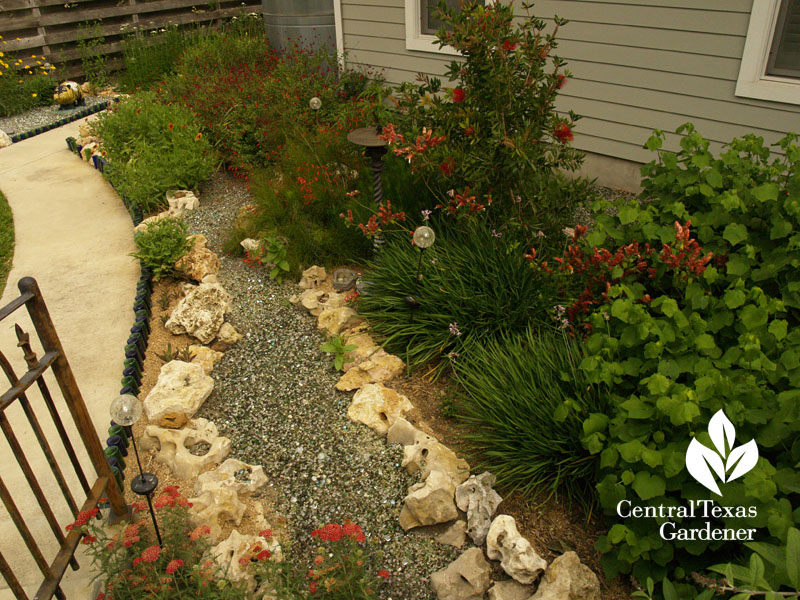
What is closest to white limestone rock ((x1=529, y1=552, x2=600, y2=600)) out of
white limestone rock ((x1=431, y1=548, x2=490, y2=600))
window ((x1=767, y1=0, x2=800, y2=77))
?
white limestone rock ((x1=431, y1=548, x2=490, y2=600))

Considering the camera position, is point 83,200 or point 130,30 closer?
point 83,200

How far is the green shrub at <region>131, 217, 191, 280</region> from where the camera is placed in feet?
14.6

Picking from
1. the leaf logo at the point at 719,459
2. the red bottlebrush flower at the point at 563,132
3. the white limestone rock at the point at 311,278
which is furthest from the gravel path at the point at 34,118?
the leaf logo at the point at 719,459

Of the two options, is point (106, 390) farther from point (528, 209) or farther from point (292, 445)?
point (528, 209)

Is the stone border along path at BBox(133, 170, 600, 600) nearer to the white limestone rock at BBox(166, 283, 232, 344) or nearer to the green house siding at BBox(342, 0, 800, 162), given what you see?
the white limestone rock at BBox(166, 283, 232, 344)

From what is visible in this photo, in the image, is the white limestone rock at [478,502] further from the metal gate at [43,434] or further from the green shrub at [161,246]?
the green shrub at [161,246]

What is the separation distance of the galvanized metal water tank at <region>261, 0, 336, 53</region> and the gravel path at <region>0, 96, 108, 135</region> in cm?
364

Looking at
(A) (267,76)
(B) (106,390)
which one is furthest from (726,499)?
(A) (267,76)

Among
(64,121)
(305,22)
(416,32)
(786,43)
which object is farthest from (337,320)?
(64,121)

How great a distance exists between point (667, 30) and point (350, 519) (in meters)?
4.54

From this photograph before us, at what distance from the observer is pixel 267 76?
736 centimetres

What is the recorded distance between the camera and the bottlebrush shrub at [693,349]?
216 centimetres

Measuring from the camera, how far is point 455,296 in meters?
3.55

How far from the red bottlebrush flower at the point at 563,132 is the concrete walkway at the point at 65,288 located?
3046 millimetres
